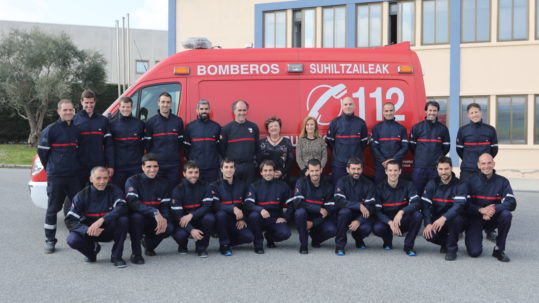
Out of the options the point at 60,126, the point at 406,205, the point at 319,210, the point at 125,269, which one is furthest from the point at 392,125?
the point at 60,126

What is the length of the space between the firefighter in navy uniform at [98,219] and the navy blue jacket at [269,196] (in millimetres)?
1491

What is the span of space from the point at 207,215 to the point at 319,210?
4.38 feet

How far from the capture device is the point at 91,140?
6.04 m

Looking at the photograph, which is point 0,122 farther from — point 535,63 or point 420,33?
point 535,63

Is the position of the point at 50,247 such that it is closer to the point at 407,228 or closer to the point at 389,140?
the point at 407,228

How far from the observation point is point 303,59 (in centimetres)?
684

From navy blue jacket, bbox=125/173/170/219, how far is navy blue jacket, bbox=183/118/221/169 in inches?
28.1

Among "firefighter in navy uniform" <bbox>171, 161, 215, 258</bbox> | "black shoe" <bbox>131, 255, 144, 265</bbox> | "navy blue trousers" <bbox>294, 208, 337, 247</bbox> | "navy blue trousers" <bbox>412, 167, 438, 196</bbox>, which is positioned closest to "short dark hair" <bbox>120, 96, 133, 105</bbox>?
"firefighter in navy uniform" <bbox>171, 161, 215, 258</bbox>

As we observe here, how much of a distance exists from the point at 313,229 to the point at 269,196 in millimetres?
667

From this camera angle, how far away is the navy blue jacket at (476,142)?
6.40m

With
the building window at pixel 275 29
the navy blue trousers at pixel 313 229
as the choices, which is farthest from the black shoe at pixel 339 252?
the building window at pixel 275 29

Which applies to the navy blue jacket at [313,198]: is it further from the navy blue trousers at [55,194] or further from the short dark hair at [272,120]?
the navy blue trousers at [55,194]

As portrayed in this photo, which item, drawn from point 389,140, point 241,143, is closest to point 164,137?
point 241,143

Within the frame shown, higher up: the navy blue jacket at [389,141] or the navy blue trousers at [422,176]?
the navy blue jacket at [389,141]
